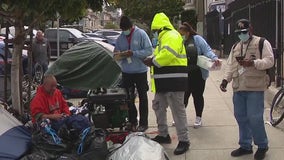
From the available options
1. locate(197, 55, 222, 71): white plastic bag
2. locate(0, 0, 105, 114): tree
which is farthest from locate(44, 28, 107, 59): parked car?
locate(0, 0, 105, 114): tree

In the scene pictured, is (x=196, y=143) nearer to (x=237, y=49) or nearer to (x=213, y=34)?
(x=237, y=49)

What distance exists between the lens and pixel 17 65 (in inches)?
255

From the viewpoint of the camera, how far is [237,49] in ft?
19.4

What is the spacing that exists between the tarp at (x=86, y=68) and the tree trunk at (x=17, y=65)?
3.67 metres

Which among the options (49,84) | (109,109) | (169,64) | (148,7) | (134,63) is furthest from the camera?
(148,7)

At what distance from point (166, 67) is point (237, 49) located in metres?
0.90

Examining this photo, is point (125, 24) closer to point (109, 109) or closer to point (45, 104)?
point (109, 109)

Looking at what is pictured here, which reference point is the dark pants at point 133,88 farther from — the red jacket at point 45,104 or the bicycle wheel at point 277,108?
the bicycle wheel at point 277,108

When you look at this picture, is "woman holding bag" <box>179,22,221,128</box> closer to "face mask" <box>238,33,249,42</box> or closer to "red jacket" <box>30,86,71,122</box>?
"face mask" <box>238,33,249,42</box>

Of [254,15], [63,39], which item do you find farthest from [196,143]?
[63,39]

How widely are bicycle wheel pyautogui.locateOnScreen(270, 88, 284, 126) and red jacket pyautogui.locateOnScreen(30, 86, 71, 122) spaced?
3401 millimetres

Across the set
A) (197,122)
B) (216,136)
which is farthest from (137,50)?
(216,136)

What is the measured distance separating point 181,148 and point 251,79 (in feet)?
4.33

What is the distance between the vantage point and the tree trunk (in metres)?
6.39
